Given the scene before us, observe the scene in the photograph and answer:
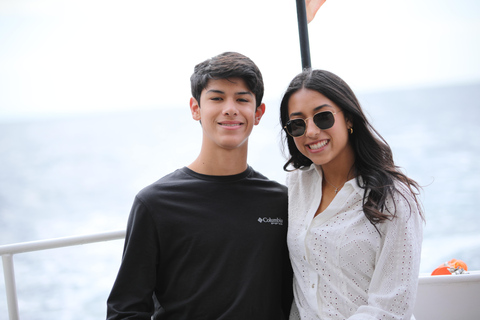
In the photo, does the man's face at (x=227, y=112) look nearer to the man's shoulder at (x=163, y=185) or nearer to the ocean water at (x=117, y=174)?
the man's shoulder at (x=163, y=185)

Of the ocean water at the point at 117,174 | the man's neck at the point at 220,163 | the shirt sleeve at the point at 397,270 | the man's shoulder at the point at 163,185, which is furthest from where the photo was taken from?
the ocean water at the point at 117,174

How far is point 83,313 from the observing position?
37.1ft

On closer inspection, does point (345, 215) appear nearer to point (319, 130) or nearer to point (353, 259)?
point (353, 259)

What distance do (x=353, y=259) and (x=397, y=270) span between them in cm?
16

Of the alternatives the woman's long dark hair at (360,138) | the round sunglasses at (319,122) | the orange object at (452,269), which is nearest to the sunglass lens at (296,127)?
the round sunglasses at (319,122)

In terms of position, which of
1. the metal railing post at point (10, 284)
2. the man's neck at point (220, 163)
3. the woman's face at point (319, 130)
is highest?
the woman's face at point (319, 130)

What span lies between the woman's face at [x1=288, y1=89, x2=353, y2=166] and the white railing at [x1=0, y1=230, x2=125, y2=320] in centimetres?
111

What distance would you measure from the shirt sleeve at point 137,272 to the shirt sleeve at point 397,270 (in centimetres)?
84

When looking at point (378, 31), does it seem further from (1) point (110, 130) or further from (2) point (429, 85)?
(1) point (110, 130)

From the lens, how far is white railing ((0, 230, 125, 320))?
2.24 m

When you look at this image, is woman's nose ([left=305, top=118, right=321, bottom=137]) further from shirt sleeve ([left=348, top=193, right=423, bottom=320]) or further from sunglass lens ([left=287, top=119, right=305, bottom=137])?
shirt sleeve ([left=348, top=193, right=423, bottom=320])

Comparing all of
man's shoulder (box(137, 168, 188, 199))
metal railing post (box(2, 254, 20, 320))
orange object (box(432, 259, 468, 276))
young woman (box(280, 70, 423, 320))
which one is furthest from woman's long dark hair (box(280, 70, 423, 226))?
metal railing post (box(2, 254, 20, 320))

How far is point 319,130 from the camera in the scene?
1.88 meters

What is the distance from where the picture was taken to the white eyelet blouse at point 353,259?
1674mm
